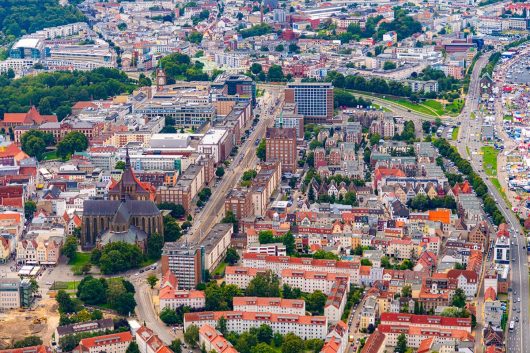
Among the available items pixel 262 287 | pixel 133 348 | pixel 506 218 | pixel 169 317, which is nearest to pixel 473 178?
pixel 506 218

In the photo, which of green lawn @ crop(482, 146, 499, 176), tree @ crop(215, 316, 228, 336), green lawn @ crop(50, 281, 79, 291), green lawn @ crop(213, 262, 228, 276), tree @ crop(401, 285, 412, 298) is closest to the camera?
tree @ crop(215, 316, 228, 336)

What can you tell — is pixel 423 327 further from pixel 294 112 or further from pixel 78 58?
pixel 78 58

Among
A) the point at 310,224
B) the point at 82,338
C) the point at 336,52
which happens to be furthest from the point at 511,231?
the point at 336,52

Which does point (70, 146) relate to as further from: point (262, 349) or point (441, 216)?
point (262, 349)

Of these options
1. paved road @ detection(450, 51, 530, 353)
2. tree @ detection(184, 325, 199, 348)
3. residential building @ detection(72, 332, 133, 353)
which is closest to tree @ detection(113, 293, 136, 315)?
residential building @ detection(72, 332, 133, 353)

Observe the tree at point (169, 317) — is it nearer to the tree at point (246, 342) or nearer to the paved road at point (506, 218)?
the tree at point (246, 342)

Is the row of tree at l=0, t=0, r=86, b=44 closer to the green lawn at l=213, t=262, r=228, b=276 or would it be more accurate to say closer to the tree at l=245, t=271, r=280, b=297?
the green lawn at l=213, t=262, r=228, b=276
